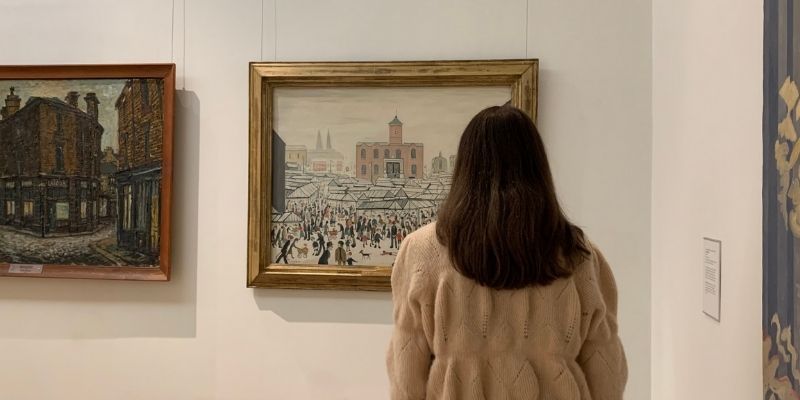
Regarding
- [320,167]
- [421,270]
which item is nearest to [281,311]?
[320,167]

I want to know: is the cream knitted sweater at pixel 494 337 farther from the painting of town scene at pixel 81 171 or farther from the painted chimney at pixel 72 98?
the painted chimney at pixel 72 98

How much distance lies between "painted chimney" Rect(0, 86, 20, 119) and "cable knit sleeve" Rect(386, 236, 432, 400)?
72.5 inches

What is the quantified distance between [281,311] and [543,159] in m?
1.37

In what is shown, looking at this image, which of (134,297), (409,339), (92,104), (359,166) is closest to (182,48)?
(92,104)

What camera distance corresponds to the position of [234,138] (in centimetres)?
262

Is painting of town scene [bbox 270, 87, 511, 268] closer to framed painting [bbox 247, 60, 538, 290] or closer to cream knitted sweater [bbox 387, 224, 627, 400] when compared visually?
framed painting [bbox 247, 60, 538, 290]

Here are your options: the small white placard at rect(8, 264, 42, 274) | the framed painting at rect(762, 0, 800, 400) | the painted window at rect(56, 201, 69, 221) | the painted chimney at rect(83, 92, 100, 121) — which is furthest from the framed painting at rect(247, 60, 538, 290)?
the framed painting at rect(762, 0, 800, 400)

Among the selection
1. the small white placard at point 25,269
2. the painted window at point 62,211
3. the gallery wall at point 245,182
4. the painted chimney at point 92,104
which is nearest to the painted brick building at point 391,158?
the gallery wall at point 245,182

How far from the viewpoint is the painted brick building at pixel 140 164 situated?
261 centimetres

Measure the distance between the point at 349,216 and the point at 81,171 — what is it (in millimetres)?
980

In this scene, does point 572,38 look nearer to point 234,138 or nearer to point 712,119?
point 712,119

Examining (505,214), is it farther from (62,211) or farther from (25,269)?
(25,269)

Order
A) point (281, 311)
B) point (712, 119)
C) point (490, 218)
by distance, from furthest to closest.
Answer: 1. point (281, 311)
2. point (712, 119)
3. point (490, 218)

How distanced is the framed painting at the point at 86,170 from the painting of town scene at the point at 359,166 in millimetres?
421
